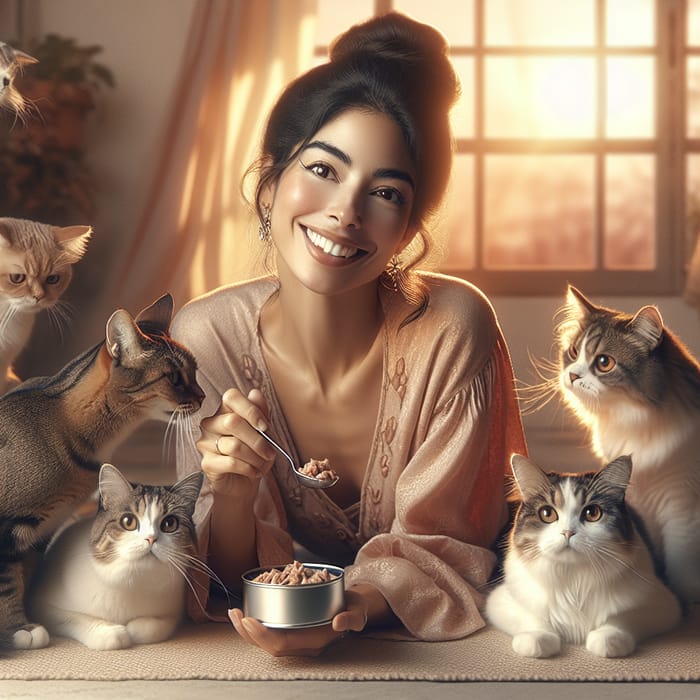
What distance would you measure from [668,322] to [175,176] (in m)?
1.93

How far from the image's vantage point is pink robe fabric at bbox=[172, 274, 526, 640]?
4.96 feet

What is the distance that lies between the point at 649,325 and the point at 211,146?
2.51 m

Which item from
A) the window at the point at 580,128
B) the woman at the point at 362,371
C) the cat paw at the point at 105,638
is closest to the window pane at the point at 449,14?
the window at the point at 580,128

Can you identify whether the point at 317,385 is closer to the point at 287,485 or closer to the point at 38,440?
the point at 287,485

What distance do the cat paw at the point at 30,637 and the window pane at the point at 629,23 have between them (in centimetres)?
330

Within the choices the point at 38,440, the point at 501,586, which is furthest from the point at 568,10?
the point at 38,440

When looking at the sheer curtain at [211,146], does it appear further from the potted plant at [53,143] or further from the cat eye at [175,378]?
the cat eye at [175,378]

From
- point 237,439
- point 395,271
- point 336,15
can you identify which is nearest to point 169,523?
point 237,439

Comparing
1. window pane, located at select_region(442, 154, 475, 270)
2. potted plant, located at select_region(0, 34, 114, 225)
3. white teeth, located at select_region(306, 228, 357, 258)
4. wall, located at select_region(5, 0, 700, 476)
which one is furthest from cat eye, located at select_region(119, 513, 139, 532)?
window pane, located at select_region(442, 154, 475, 270)

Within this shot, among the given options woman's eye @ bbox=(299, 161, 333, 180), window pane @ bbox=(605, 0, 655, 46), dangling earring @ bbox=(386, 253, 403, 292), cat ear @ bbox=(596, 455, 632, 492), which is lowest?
cat ear @ bbox=(596, 455, 632, 492)

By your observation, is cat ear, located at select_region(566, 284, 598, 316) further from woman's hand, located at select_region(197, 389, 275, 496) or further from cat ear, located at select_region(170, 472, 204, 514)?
cat ear, located at select_region(170, 472, 204, 514)

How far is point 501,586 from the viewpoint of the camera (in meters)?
1.48

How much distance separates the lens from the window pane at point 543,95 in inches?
152

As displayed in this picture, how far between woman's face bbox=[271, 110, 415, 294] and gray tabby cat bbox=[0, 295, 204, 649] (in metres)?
0.28
